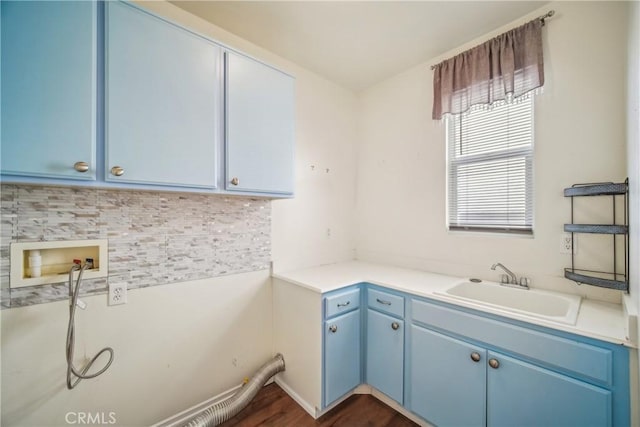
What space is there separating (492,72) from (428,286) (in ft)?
5.19

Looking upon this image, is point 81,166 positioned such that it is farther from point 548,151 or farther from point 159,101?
point 548,151

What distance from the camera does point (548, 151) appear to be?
5.37 ft

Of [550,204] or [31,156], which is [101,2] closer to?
[31,156]

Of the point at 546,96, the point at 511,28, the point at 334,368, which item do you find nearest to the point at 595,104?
the point at 546,96

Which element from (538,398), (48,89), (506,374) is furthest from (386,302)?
(48,89)

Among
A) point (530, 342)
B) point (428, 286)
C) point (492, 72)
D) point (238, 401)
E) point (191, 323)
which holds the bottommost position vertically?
point (238, 401)

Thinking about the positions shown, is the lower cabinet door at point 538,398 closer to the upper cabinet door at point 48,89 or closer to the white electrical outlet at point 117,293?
the white electrical outlet at point 117,293

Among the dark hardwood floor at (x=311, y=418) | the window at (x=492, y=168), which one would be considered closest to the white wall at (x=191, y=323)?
the dark hardwood floor at (x=311, y=418)

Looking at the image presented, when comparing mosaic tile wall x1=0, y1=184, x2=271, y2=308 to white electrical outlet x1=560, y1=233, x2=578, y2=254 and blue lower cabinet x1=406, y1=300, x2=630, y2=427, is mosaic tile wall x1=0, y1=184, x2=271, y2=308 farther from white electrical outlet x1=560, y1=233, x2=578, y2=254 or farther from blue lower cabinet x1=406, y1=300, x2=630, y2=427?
white electrical outlet x1=560, y1=233, x2=578, y2=254

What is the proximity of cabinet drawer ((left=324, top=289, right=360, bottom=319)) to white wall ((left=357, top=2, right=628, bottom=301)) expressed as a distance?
0.72m

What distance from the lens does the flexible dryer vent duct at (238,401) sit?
1.51 m

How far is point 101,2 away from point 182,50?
0.33 metres

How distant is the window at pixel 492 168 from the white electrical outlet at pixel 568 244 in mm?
171

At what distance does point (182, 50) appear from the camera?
52.7 inches
